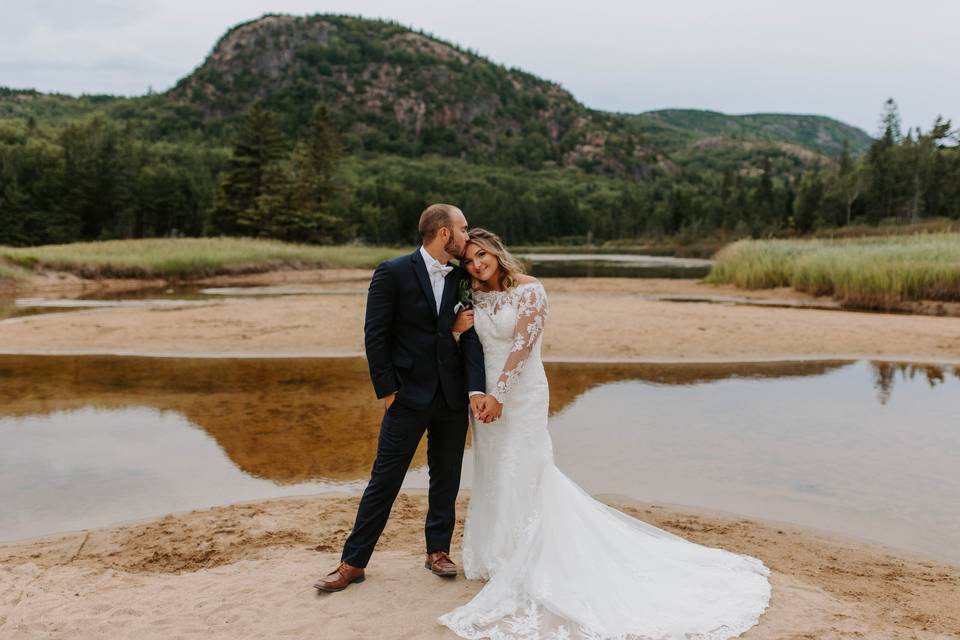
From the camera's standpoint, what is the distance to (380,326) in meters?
4.39

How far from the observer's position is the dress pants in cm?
451

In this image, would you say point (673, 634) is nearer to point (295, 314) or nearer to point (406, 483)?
point (406, 483)

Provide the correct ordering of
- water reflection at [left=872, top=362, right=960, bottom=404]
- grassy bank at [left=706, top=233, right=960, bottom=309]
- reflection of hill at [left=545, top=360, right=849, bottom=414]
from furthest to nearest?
grassy bank at [left=706, top=233, right=960, bottom=309] < reflection of hill at [left=545, top=360, right=849, bottom=414] < water reflection at [left=872, top=362, right=960, bottom=404]

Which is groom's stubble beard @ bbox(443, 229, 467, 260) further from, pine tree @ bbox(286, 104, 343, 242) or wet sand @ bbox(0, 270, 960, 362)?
pine tree @ bbox(286, 104, 343, 242)

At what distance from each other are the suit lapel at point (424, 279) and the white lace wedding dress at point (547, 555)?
326 millimetres

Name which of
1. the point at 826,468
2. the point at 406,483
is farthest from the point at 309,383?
the point at 826,468

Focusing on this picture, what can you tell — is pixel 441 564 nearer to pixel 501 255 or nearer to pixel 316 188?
pixel 501 255

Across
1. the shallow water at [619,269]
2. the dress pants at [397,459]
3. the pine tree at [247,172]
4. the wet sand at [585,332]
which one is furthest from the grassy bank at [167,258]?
the dress pants at [397,459]

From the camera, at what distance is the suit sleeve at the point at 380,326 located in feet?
14.4

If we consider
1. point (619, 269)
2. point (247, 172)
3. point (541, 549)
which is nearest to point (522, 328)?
point (541, 549)

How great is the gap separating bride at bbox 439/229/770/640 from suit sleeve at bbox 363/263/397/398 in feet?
1.49

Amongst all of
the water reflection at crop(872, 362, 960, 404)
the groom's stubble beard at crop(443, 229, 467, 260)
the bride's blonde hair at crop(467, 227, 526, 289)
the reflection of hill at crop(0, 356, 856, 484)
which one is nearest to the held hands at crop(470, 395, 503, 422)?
the bride's blonde hair at crop(467, 227, 526, 289)

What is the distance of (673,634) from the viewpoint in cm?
379

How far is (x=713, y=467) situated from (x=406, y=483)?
306cm
